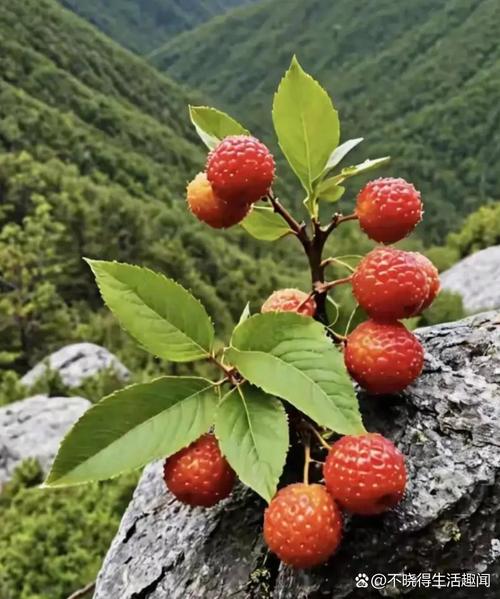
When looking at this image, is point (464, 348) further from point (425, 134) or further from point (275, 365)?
point (425, 134)

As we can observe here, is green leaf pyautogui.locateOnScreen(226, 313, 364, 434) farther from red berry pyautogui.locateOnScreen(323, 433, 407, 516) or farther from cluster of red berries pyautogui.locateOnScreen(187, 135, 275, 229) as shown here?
cluster of red berries pyautogui.locateOnScreen(187, 135, 275, 229)

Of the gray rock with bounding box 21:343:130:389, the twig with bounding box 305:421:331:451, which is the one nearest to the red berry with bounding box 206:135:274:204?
the twig with bounding box 305:421:331:451

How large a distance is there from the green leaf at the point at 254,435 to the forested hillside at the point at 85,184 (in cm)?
65

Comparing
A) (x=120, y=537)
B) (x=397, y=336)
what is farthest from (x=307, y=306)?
(x=120, y=537)

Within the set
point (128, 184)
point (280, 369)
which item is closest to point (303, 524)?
point (280, 369)

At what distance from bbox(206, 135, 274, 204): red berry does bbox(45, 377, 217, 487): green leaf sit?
45cm

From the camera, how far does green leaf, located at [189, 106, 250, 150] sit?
1.97 m

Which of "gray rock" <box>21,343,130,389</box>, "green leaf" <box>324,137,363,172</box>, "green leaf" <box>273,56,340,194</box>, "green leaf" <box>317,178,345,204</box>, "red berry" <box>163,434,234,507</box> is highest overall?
"green leaf" <box>273,56,340,194</box>

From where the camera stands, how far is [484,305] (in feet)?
45.8

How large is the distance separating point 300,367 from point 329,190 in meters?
0.50

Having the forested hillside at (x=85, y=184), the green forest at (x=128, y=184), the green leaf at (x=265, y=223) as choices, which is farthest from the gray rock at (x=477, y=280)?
the green leaf at (x=265, y=223)

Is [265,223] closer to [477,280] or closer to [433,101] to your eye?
[477,280]

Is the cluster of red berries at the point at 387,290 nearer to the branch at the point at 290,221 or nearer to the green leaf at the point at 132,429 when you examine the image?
the branch at the point at 290,221

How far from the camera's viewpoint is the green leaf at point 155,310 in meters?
1.75
